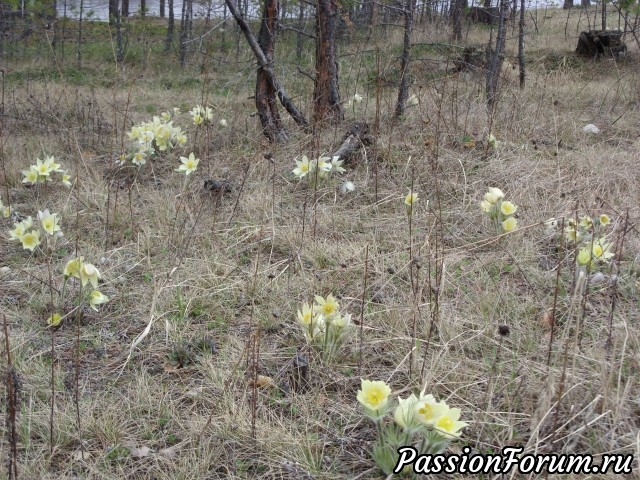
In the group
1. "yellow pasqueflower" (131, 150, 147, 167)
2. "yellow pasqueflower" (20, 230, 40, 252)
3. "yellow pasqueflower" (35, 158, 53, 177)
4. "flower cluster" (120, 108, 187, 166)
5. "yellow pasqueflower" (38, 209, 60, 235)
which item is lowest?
"yellow pasqueflower" (20, 230, 40, 252)

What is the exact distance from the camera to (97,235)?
365 centimetres

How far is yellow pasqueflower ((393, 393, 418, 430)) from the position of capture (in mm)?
1709

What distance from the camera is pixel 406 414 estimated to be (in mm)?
1721

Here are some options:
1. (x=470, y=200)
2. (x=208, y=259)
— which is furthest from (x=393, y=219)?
(x=208, y=259)

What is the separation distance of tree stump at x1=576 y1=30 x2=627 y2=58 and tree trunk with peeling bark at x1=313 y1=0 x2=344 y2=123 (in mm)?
6852

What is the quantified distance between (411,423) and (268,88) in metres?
4.07

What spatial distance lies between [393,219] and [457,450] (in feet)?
6.49

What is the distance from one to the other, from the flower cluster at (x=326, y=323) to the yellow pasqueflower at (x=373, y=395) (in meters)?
0.49

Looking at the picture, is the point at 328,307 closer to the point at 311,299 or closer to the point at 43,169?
the point at 311,299

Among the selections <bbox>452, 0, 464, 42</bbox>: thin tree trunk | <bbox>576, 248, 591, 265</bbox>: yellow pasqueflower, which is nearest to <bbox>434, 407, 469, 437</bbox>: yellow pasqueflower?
<bbox>576, 248, 591, 265</bbox>: yellow pasqueflower

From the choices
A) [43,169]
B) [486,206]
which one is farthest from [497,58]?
[43,169]

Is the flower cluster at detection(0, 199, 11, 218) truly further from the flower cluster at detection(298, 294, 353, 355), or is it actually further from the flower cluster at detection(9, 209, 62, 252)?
the flower cluster at detection(298, 294, 353, 355)

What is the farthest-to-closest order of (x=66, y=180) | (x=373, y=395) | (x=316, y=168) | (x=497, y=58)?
(x=497, y=58) < (x=66, y=180) < (x=316, y=168) < (x=373, y=395)

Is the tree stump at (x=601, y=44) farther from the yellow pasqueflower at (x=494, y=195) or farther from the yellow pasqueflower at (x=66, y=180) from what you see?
the yellow pasqueflower at (x=66, y=180)
